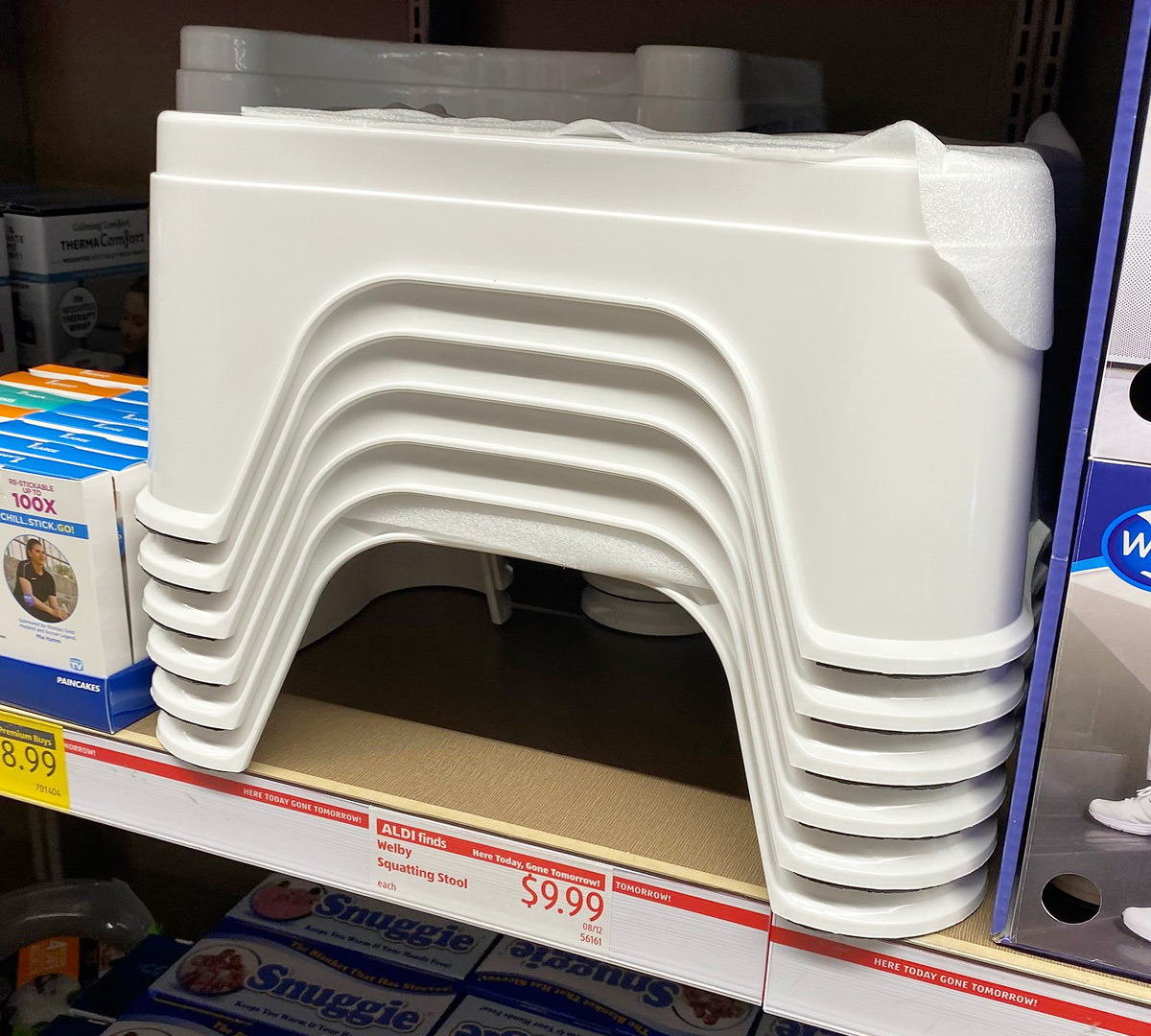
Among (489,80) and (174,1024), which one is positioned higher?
(489,80)

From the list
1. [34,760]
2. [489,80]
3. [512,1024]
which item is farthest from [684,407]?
[512,1024]

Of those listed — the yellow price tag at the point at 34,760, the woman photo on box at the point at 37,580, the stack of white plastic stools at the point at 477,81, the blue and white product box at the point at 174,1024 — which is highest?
the stack of white plastic stools at the point at 477,81

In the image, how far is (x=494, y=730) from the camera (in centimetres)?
75

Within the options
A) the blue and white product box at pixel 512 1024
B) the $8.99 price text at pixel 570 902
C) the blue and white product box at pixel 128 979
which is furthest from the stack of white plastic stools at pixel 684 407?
the blue and white product box at pixel 128 979

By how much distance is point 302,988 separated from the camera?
97 centimetres

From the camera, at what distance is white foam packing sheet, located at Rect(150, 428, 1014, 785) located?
1.67ft

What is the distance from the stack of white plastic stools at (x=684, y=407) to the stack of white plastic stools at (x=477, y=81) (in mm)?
190

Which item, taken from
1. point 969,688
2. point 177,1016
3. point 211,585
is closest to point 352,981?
point 177,1016

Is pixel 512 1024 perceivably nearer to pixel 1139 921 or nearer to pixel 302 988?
pixel 302 988

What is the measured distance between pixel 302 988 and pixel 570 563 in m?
0.59

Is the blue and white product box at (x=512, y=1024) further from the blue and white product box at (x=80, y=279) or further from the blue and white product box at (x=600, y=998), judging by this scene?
the blue and white product box at (x=80, y=279)

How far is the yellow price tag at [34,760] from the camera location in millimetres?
714

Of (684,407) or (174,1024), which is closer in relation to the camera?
(684,407)

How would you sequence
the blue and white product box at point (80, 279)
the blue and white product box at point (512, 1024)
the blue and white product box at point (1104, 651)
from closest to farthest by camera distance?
the blue and white product box at point (1104, 651), the blue and white product box at point (512, 1024), the blue and white product box at point (80, 279)
